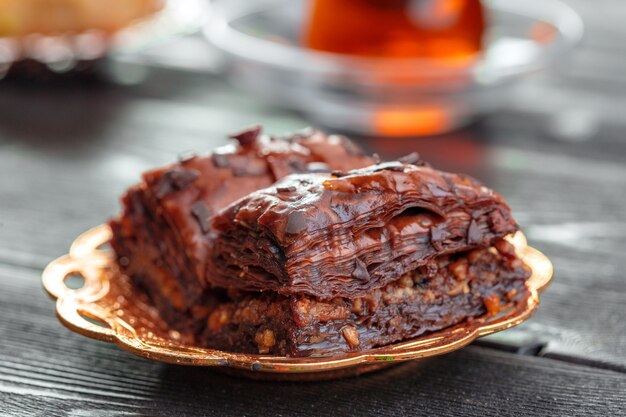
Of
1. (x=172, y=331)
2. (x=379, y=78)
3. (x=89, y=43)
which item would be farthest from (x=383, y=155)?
(x=172, y=331)

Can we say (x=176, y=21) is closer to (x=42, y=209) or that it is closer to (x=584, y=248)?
(x=42, y=209)

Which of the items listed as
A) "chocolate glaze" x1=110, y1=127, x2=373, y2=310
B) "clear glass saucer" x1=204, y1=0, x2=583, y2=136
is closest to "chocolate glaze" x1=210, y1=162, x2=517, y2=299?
"chocolate glaze" x1=110, y1=127, x2=373, y2=310

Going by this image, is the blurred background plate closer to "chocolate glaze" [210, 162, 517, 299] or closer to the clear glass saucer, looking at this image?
the clear glass saucer

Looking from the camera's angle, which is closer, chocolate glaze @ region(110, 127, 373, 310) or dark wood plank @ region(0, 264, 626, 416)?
dark wood plank @ region(0, 264, 626, 416)

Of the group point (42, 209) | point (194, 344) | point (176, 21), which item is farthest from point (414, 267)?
point (176, 21)

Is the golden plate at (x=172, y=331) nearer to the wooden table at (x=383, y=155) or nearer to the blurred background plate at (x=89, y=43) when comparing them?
the wooden table at (x=383, y=155)

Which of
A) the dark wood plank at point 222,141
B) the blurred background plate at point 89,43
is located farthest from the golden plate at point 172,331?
the blurred background plate at point 89,43
